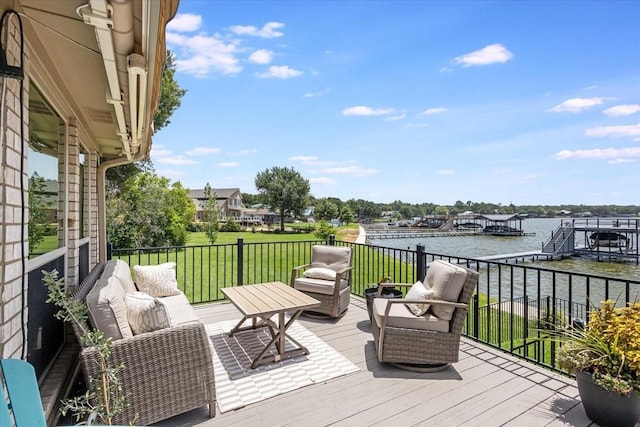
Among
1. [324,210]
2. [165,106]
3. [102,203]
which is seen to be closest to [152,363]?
[102,203]

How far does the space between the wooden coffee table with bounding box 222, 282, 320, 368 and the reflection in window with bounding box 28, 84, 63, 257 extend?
166 centimetres

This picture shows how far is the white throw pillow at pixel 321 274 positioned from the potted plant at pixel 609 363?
2735 millimetres

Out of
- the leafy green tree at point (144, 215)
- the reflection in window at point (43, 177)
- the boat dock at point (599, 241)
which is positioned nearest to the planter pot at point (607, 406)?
the reflection in window at point (43, 177)

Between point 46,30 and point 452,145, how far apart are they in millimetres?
20504

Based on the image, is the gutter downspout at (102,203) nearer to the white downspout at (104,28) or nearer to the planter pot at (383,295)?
the white downspout at (104,28)

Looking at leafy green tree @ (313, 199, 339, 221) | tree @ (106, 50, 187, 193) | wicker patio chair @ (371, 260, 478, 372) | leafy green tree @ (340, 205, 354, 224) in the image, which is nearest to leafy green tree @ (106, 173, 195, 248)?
tree @ (106, 50, 187, 193)

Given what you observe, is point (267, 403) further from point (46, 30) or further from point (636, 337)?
point (46, 30)

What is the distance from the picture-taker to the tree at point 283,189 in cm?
3425

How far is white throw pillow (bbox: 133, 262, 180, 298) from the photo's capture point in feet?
13.0

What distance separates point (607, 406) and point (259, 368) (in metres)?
2.66

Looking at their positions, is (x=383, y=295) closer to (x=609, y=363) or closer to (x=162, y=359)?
(x=609, y=363)

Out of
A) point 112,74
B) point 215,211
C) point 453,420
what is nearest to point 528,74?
point 453,420

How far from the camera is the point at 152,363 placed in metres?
2.22

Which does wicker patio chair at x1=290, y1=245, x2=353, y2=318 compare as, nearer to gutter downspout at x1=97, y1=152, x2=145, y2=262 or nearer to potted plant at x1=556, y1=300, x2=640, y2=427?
potted plant at x1=556, y1=300, x2=640, y2=427
